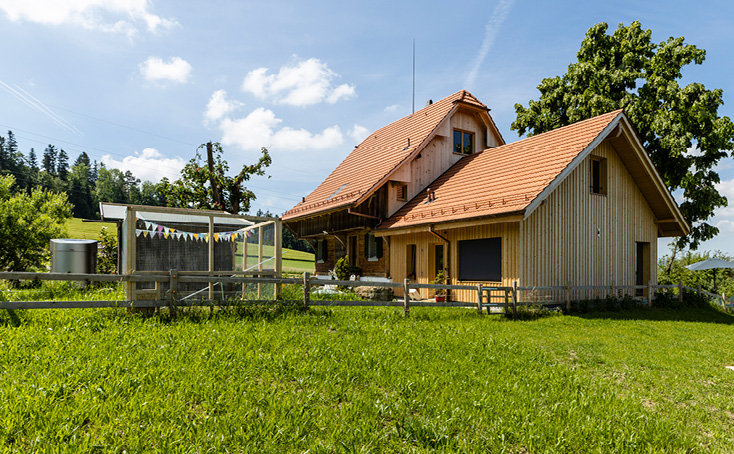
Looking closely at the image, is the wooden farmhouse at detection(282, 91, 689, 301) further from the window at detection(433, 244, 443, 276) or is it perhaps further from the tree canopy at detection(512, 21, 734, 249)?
the tree canopy at detection(512, 21, 734, 249)

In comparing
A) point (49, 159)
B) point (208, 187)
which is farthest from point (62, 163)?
point (208, 187)

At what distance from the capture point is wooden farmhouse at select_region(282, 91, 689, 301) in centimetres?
1502

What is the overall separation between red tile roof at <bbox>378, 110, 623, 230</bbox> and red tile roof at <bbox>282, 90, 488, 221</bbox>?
187cm

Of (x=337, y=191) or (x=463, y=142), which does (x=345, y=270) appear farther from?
(x=463, y=142)

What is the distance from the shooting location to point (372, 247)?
70.0 ft

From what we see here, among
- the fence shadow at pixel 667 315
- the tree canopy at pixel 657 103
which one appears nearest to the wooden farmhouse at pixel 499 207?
the fence shadow at pixel 667 315

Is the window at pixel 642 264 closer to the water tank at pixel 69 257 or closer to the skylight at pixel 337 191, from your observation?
the skylight at pixel 337 191

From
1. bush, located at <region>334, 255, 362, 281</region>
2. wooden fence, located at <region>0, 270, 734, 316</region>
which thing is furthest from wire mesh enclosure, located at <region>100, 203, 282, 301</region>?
bush, located at <region>334, 255, 362, 281</region>

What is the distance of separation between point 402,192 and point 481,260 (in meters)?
6.09

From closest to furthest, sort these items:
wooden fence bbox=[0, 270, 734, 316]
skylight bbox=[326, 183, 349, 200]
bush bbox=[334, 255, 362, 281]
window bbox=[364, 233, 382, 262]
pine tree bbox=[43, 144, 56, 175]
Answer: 1. wooden fence bbox=[0, 270, 734, 316]
2. window bbox=[364, 233, 382, 262]
3. bush bbox=[334, 255, 362, 281]
4. skylight bbox=[326, 183, 349, 200]
5. pine tree bbox=[43, 144, 56, 175]

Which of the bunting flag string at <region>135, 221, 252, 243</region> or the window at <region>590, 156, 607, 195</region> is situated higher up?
the window at <region>590, 156, 607, 195</region>

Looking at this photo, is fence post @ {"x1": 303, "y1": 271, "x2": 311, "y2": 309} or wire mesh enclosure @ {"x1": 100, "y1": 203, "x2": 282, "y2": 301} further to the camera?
wire mesh enclosure @ {"x1": 100, "y1": 203, "x2": 282, "y2": 301}

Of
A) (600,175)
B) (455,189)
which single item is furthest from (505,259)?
(600,175)

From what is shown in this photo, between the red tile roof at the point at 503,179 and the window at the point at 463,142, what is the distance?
1873mm
